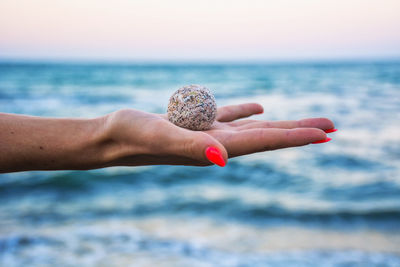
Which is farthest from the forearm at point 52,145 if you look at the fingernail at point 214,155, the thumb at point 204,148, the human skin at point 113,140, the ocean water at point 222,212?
the ocean water at point 222,212

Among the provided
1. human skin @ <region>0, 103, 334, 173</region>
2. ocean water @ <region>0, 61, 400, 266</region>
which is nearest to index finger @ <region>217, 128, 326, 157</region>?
human skin @ <region>0, 103, 334, 173</region>

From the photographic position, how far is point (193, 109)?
2338mm

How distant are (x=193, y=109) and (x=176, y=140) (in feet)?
2.82

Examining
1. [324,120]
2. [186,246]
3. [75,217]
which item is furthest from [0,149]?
[75,217]

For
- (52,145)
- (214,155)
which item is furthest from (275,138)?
(52,145)

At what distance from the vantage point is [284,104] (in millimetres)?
12000

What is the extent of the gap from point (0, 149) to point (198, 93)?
1266mm

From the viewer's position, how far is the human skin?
1619 millimetres

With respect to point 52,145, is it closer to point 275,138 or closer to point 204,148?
point 204,148

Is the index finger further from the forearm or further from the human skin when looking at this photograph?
the forearm

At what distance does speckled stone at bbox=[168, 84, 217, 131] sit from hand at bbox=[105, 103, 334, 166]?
0.45m

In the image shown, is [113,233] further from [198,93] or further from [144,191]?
[198,93]

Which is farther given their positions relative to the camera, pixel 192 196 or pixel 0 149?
pixel 192 196

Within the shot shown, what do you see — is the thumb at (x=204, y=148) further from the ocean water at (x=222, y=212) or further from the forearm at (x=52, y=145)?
the ocean water at (x=222, y=212)
